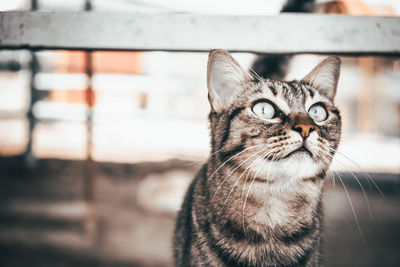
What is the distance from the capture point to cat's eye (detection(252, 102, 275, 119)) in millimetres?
827

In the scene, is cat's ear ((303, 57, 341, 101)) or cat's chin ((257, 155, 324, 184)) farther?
cat's ear ((303, 57, 341, 101))

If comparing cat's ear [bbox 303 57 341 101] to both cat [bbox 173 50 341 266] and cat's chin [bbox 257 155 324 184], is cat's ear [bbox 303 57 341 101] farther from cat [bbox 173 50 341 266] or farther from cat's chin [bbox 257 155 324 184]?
cat's chin [bbox 257 155 324 184]

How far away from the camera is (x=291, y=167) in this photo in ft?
2.48

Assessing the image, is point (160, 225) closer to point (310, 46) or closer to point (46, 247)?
point (46, 247)

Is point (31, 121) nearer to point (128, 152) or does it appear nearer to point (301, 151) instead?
point (128, 152)

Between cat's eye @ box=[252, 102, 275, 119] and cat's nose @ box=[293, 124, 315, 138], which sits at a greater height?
cat's eye @ box=[252, 102, 275, 119]

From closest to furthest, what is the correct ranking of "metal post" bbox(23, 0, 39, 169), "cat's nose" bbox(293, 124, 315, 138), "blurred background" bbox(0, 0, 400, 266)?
"cat's nose" bbox(293, 124, 315, 138) < "blurred background" bbox(0, 0, 400, 266) < "metal post" bbox(23, 0, 39, 169)

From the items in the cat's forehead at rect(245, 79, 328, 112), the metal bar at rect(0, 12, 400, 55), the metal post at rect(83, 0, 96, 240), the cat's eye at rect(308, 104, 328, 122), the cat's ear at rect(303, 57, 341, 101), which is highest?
the metal bar at rect(0, 12, 400, 55)

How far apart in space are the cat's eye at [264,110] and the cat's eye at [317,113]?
4.1 inches

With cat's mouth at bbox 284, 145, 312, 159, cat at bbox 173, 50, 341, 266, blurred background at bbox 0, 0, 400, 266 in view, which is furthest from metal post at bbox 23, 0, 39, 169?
cat's mouth at bbox 284, 145, 312, 159

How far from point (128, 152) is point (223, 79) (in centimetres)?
325

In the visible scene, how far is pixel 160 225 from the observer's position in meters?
2.20

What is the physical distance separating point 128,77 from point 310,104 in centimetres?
344

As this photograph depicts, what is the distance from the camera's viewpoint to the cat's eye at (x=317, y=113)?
86cm
